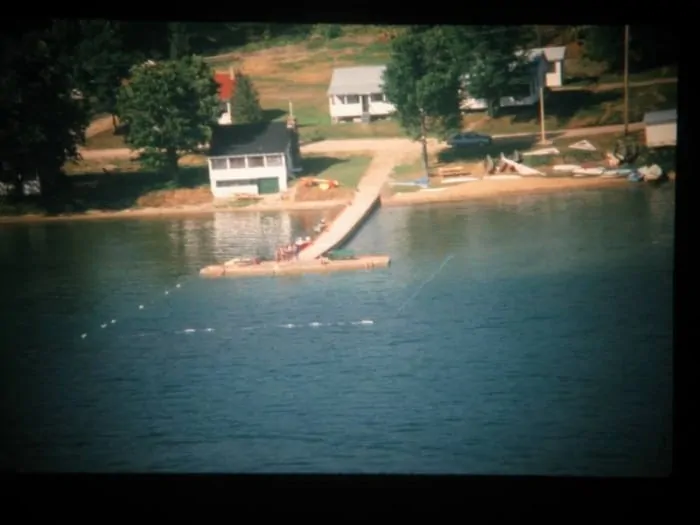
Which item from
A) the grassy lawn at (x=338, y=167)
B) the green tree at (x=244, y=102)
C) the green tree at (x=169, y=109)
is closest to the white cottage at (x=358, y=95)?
the grassy lawn at (x=338, y=167)

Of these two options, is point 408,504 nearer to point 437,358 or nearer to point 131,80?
point 437,358

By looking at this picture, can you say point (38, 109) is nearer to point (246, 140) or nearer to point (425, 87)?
point (246, 140)

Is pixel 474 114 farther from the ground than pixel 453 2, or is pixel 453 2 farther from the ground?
pixel 453 2

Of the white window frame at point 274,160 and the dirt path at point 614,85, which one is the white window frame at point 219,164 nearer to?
the white window frame at point 274,160

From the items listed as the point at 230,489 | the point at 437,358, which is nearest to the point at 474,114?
the point at 437,358

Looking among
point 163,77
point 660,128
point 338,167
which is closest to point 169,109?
point 163,77
